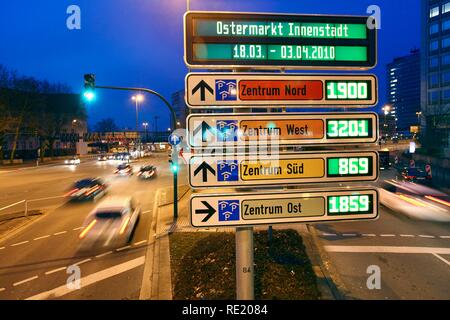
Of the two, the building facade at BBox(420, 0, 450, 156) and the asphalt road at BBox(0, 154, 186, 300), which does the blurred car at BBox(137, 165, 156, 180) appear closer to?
the asphalt road at BBox(0, 154, 186, 300)

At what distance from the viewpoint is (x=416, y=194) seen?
23641mm

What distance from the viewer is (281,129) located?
4137mm

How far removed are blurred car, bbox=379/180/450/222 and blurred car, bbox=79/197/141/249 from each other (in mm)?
13752

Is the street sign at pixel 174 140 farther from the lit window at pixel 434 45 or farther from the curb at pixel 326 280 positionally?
the lit window at pixel 434 45

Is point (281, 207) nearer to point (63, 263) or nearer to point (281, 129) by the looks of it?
point (281, 129)

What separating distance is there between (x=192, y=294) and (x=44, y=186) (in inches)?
1117

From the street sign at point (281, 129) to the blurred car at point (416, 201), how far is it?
578 inches

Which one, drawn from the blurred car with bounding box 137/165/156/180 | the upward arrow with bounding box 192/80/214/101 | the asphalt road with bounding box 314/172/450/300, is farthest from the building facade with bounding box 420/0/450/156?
the upward arrow with bounding box 192/80/214/101

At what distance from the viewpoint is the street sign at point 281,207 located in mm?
4070

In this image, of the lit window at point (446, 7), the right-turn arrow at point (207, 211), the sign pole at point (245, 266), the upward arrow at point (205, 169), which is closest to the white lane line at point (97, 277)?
the sign pole at point (245, 266)

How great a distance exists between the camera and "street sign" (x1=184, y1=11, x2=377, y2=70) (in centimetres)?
403

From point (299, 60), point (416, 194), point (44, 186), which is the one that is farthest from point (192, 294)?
point (44, 186)

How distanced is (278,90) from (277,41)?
0.61 m
